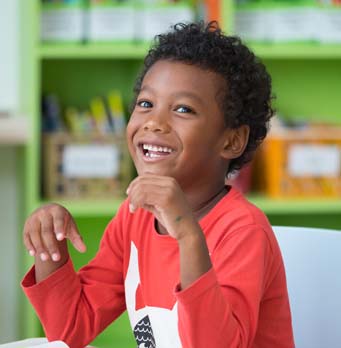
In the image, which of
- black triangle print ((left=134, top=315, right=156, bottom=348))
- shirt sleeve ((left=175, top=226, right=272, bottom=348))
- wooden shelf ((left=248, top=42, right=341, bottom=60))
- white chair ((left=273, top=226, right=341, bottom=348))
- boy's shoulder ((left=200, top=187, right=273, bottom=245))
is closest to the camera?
shirt sleeve ((left=175, top=226, right=272, bottom=348))

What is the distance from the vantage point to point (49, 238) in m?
1.13

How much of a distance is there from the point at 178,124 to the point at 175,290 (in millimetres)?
227

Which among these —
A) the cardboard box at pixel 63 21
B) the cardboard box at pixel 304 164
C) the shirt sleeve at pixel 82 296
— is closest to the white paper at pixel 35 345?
the shirt sleeve at pixel 82 296

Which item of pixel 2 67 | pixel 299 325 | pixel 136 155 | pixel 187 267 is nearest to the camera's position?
pixel 187 267

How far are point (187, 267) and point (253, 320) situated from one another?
0.36ft

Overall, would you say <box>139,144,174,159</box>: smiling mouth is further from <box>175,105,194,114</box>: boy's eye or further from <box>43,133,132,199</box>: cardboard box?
<box>43,133,132,199</box>: cardboard box

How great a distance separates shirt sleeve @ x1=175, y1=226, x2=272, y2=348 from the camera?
3.14 feet

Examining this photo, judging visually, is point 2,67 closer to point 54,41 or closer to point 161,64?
point 54,41

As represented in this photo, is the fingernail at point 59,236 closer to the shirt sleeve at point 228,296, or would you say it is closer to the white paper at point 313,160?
the shirt sleeve at point 228,296

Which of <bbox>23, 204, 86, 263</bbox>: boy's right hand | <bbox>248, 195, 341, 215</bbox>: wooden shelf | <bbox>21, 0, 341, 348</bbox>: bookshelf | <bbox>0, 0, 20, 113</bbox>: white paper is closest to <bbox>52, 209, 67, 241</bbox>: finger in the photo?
<bbox>23, 204, 86, 263</bbox>: boy's right hand

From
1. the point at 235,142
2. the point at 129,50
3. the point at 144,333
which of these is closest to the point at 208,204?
the point at 235,142

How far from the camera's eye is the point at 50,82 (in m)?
2.80

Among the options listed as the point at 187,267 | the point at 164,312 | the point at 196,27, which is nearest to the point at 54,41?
the point at 196,27

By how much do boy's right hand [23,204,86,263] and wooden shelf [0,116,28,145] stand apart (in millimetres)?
1381
